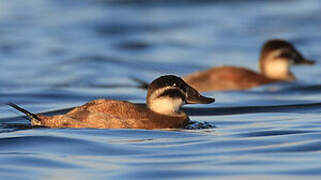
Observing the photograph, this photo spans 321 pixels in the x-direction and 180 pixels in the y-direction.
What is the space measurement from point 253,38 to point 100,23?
5.77 metres

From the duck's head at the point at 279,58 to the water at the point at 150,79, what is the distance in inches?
19.9

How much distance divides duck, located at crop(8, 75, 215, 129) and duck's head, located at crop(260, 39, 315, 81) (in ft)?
26.3

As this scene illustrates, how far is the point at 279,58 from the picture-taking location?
62.4 feet

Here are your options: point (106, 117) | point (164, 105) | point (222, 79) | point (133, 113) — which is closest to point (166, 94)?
point (164, 105)

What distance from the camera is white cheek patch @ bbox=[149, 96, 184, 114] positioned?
10883mm

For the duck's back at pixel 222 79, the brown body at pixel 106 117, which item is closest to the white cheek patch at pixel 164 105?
the brown body at pixel 106 117

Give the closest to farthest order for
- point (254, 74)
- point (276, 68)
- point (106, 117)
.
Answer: point (106, 117) → point (254, 74) → point (276, 68)

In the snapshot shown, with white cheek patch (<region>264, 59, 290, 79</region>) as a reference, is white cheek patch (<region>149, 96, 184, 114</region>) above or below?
below

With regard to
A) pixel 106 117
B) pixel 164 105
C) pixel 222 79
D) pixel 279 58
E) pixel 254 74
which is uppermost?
pixel 279 58

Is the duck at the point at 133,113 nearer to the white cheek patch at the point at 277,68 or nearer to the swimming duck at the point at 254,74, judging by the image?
the swimming duck at the point at 254,74

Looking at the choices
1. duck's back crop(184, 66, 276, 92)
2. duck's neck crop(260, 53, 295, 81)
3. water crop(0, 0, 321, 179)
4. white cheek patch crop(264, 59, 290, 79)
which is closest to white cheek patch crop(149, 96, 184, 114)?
water crop(0, 0, 321, 179)

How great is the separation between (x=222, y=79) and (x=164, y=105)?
249 inches

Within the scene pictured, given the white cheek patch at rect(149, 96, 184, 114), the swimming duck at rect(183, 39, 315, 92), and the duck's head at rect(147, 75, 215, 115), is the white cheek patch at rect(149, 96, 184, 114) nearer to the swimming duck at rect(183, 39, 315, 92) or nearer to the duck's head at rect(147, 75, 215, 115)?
the duck's head at rect(147, 75, 215, 115)

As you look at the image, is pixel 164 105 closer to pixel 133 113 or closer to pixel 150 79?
pixel 133 113
